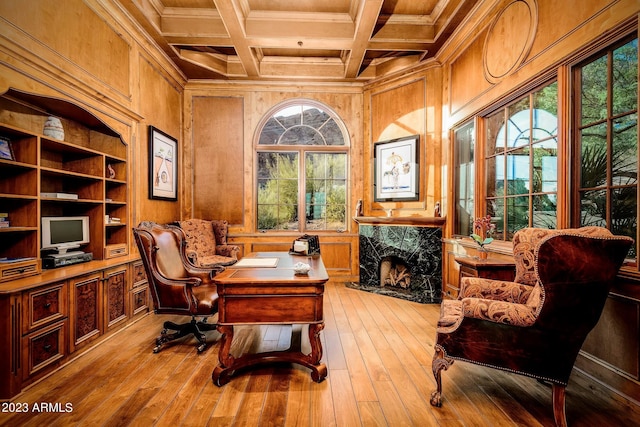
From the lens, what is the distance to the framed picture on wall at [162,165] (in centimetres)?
391

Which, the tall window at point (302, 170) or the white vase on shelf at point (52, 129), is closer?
the white vase on shelf at point (52, 129)

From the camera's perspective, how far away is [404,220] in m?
4.43

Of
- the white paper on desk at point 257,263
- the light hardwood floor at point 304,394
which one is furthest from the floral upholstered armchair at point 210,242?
the light hardwood floor at point 304,394

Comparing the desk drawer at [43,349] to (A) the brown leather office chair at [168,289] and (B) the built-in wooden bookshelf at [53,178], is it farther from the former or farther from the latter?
(A) the brown leather office chair at [168,289]

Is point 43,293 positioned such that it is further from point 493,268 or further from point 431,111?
point 431,111

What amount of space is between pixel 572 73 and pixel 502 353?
2.15 m

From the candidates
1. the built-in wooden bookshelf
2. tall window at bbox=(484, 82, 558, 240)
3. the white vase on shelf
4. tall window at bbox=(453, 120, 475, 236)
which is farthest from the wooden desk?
tall window at bbox=(453, 120, 475, 236)

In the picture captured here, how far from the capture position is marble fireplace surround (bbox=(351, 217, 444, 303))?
13.9 ft

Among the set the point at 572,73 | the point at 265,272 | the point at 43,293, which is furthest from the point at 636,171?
the point at 43,293

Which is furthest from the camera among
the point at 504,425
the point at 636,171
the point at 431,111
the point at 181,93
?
the point at 181,93

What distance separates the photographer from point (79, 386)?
2.06m

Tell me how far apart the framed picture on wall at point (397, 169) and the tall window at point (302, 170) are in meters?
0.59

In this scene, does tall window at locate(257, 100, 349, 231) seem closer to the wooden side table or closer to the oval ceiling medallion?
the oval ceiling medallion

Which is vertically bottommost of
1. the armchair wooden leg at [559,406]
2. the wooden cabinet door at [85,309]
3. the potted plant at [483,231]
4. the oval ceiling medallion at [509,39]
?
the armchair wooden leg at [559,406]
